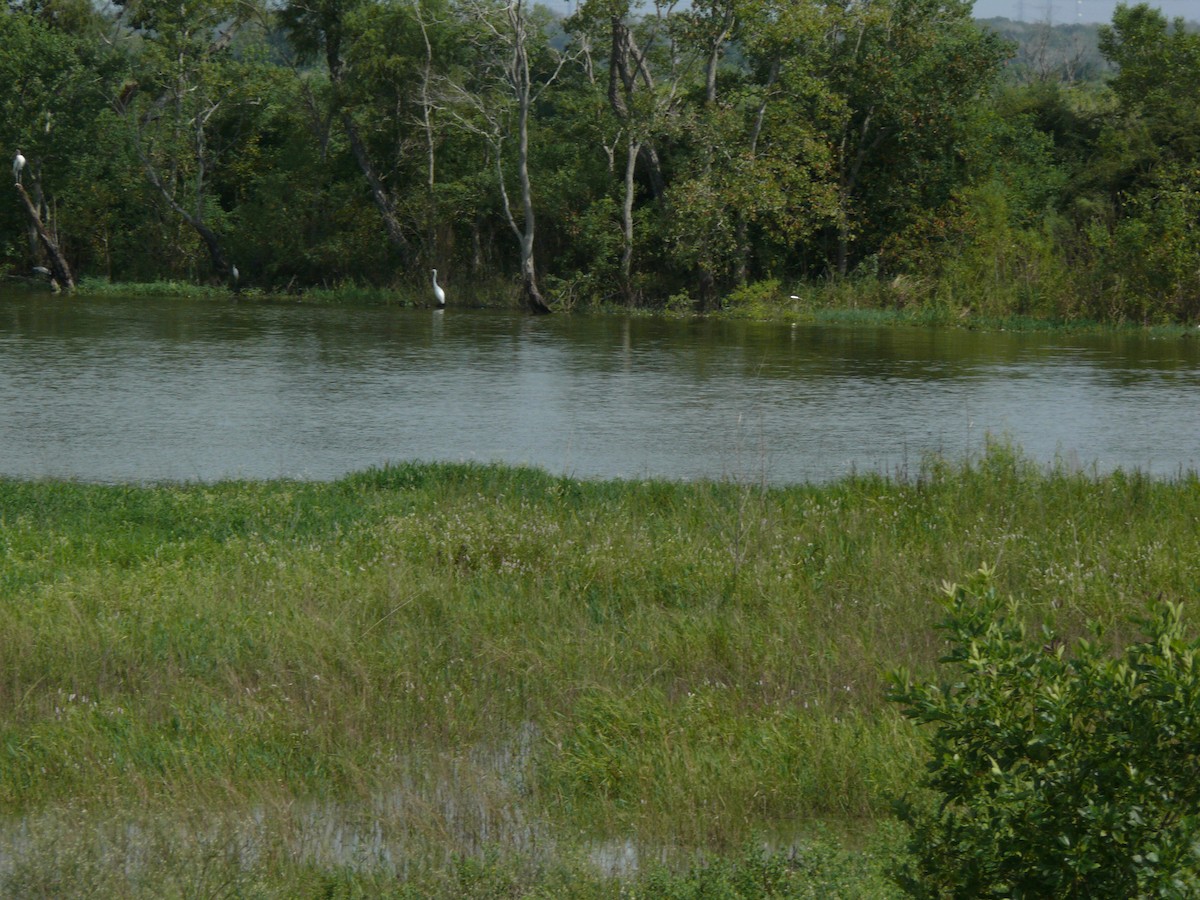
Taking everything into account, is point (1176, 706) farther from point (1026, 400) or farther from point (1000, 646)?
point (1026, 400)

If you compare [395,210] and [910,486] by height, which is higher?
[395,210]

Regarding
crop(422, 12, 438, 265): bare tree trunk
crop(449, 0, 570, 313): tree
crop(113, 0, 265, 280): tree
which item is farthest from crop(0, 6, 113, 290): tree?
crop(449, 0, 570, 313): tree

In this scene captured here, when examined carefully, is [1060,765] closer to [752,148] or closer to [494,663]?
[494,663]

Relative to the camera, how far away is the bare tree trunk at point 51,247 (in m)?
41.5

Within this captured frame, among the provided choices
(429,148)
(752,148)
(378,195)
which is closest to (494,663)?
(752,148)

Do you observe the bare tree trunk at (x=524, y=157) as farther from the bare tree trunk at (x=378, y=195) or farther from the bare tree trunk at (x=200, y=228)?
the bare tree trunk at (x=200, y=228)

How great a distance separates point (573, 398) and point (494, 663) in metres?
11.7

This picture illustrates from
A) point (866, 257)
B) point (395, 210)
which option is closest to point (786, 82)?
point (866, 257)

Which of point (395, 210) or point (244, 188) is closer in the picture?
point (395, 210)

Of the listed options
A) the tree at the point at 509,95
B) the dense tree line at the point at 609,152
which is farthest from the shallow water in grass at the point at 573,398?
the tree at the point at 509,95

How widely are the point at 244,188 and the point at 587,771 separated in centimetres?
4302

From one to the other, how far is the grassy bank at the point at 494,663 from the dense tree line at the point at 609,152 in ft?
78.2

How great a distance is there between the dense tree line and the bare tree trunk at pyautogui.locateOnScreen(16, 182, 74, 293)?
29cm

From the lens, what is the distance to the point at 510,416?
16.1 metres
